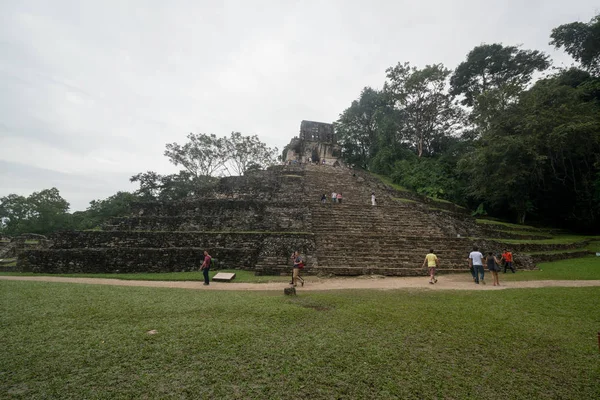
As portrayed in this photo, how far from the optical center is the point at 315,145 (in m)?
32.0

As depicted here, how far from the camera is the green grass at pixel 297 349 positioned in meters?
2.72

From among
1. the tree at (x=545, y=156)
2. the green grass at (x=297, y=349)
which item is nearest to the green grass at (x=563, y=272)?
the green grass at (x=297, y=349)

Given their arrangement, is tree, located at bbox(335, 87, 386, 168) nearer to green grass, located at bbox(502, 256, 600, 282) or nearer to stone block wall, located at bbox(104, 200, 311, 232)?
stone block wall, located at bbox(104, 200, 311, 232)

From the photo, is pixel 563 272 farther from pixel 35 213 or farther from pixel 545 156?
pixel 35 213

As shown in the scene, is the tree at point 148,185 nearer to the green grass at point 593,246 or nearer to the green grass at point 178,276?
the green grass at point 178,276

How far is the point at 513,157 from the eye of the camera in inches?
600

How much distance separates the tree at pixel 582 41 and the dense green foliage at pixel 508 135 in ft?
0.17

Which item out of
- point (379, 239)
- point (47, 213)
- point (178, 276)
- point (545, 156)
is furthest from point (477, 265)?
point (47, 213)

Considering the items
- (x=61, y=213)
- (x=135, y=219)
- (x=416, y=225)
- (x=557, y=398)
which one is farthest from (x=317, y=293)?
(x=61, y=213)

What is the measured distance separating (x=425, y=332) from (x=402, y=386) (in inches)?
62.9

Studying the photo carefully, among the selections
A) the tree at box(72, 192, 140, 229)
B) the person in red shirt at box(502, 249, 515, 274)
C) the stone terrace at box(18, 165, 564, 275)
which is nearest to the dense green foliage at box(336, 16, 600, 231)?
the stone terrace at box(18, 165, 564, 275)

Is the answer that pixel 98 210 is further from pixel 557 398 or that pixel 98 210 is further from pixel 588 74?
pixel 588 74

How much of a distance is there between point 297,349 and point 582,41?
89.3 feet

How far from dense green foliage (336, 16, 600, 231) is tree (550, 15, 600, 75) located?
2.0 inches
